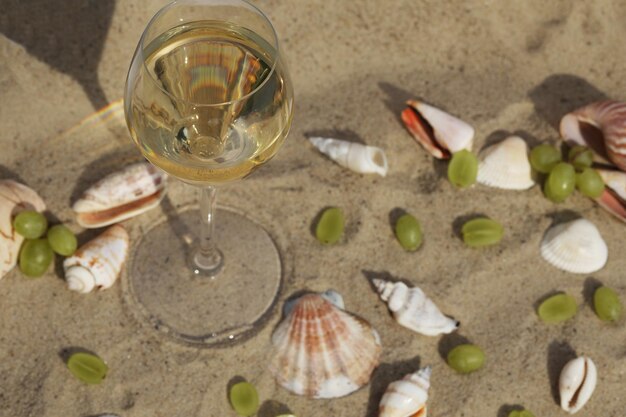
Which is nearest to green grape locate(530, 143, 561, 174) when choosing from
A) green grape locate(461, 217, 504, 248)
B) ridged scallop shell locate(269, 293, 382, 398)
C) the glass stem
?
green grape locate(461, 217, 504, 248)

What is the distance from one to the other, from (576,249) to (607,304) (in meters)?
0.17

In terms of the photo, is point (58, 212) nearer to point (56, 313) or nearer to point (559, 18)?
point (56, 313)

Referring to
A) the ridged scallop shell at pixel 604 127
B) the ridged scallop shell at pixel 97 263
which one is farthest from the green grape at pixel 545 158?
the ridged scallop shell at pixel 97 263

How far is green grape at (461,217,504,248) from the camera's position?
2.12 metres

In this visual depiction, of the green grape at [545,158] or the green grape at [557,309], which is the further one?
the green grape at [545,158]

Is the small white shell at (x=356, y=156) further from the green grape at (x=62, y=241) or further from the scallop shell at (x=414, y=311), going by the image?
the green grape at (x=62, y=241)

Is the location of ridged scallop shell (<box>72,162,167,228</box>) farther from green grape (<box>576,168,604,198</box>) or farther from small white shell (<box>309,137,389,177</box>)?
green grape (<box>576,168,604,198</box>)

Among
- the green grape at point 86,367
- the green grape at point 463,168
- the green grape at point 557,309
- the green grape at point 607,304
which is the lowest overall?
the green grape at point 86,367

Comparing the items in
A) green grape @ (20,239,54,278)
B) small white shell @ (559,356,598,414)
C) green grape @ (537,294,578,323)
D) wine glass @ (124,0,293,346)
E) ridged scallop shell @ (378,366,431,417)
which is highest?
wine glass @ (124,0,293,346)

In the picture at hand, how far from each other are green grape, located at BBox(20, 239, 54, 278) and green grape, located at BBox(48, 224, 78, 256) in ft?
0.07

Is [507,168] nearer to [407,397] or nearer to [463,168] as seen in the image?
[463,168]

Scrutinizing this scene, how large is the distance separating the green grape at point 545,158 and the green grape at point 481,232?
24cm

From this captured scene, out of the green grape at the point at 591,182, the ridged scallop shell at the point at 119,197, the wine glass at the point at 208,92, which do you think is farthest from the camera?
the green grape at the point at 591,182

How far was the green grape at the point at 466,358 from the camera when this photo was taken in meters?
1.92
